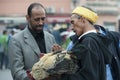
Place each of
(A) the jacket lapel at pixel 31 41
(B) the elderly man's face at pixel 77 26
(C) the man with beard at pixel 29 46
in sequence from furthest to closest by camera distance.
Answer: (A) the jacket lapel at pixel 31 41 < (C) the man with beard at pixel 29 46 < (B) the elderly man's face at pixel 77 26

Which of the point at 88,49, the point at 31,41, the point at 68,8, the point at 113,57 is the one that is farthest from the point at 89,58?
the point at 68,8

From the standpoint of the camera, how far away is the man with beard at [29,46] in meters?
5.39

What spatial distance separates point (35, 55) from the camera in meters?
5.52

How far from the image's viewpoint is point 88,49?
14.7 feet

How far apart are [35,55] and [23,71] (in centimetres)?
25

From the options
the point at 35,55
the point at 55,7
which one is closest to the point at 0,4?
the point at 55,7

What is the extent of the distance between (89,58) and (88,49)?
0.25 feet

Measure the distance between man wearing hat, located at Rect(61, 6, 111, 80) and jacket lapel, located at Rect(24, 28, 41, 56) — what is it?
33.7 inches

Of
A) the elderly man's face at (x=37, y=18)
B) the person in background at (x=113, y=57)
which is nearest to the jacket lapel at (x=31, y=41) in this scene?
the elderly man's face at (x=37, y=18)

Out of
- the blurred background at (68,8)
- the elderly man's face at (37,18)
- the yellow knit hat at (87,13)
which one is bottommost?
the blurred background at (68,8)

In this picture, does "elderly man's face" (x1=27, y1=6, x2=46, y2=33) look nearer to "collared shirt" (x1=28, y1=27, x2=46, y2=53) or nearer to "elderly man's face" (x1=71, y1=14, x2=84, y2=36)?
"collared shirt" (x1=28, y1=27, x2=46, y2=53)

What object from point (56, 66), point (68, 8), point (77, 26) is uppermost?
point (77, 26)

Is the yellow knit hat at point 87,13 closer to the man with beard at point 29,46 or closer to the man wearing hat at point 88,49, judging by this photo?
the man wearing hat at point 88,49

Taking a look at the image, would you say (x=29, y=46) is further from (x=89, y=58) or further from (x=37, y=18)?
(x=89, y=58)
